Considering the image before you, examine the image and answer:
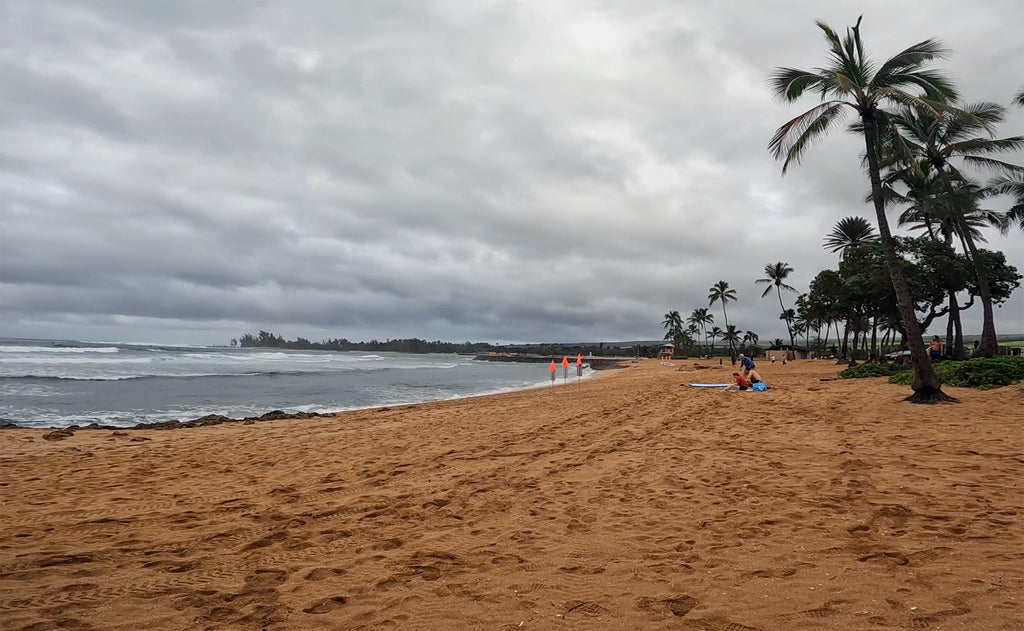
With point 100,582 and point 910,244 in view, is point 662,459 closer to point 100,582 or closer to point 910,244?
point 100,582

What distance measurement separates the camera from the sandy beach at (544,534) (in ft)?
10.2

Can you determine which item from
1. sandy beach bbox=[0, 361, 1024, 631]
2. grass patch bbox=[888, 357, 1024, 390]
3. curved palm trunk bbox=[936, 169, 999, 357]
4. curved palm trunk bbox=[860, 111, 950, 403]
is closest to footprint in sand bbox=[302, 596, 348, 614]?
sandy beach bbox=[0, 361, 1024, 631]

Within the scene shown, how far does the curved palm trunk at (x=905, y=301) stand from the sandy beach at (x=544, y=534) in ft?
9.50

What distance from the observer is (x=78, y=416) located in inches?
618

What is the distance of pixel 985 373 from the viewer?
1327cm

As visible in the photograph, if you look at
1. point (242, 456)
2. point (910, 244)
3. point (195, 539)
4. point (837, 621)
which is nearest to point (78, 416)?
point (242, 456)

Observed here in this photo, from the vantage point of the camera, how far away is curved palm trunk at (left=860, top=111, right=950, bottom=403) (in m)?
11.4

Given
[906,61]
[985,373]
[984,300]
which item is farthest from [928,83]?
[984,300]

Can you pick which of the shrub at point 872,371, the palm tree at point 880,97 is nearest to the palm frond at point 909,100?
the palm tree at point 880,97

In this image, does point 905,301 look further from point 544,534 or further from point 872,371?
point 544,534

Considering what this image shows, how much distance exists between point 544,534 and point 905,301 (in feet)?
39.2

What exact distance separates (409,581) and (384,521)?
152 centimetres

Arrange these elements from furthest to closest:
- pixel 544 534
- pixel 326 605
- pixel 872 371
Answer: pixel 872 371, pixel 544 534, pixel 326 605

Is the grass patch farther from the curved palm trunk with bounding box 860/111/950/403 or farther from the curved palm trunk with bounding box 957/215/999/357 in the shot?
the curved palm trunk with bounding box 957/215/999/357
